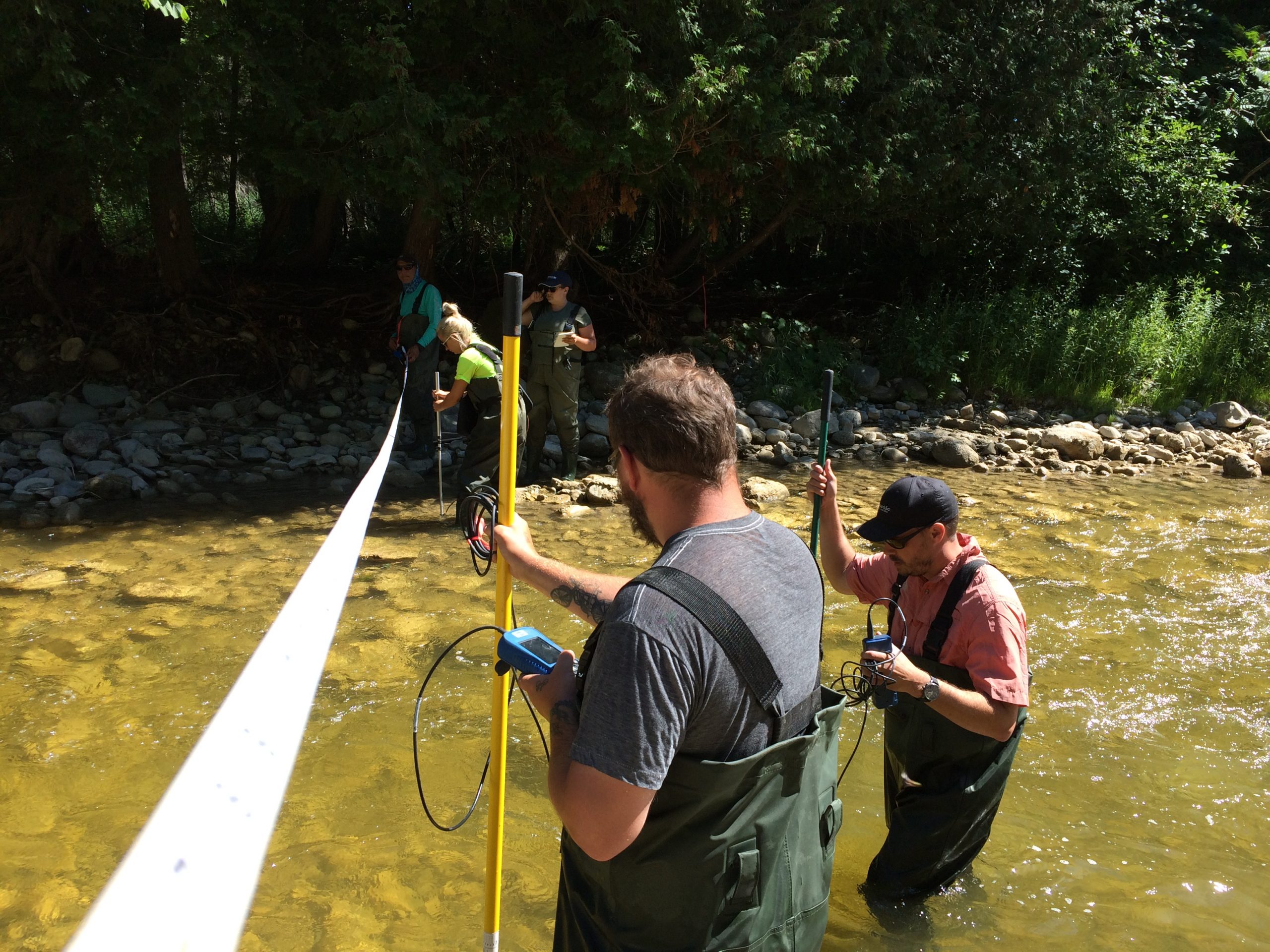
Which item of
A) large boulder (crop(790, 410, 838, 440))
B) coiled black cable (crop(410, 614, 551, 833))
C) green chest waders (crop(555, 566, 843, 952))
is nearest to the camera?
green chest waders (crop(555, 566, 843, 952))

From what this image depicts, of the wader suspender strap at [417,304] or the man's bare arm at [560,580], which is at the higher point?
the wader suspender strap at [417,304]

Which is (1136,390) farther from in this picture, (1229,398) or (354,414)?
(354,414)

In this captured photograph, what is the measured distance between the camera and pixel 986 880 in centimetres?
373

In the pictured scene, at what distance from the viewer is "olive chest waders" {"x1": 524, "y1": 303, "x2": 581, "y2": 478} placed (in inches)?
352

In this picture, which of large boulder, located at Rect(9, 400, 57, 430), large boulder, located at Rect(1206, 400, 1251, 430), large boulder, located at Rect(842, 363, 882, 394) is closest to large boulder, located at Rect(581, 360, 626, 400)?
large boulder, located at Rect(842, 363, 882, 394)

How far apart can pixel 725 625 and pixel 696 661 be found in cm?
8

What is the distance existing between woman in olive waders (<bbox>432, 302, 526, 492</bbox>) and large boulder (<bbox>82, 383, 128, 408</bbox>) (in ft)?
15.9

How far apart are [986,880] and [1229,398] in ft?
43.0

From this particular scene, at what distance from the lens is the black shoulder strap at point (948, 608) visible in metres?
2.91

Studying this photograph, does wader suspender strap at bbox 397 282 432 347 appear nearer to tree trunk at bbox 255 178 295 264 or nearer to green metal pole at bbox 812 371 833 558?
tree trunk at bbox 255 178 295 264

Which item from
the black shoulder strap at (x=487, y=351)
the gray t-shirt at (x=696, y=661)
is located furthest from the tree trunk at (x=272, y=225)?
the gray t-shirt at (x=696, y=661)

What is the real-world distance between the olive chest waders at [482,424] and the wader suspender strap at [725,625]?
603 centimetres

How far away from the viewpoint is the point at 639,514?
2.02m

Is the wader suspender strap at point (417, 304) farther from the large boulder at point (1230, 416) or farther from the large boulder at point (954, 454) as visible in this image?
the large boulder at point (1230, 416)
